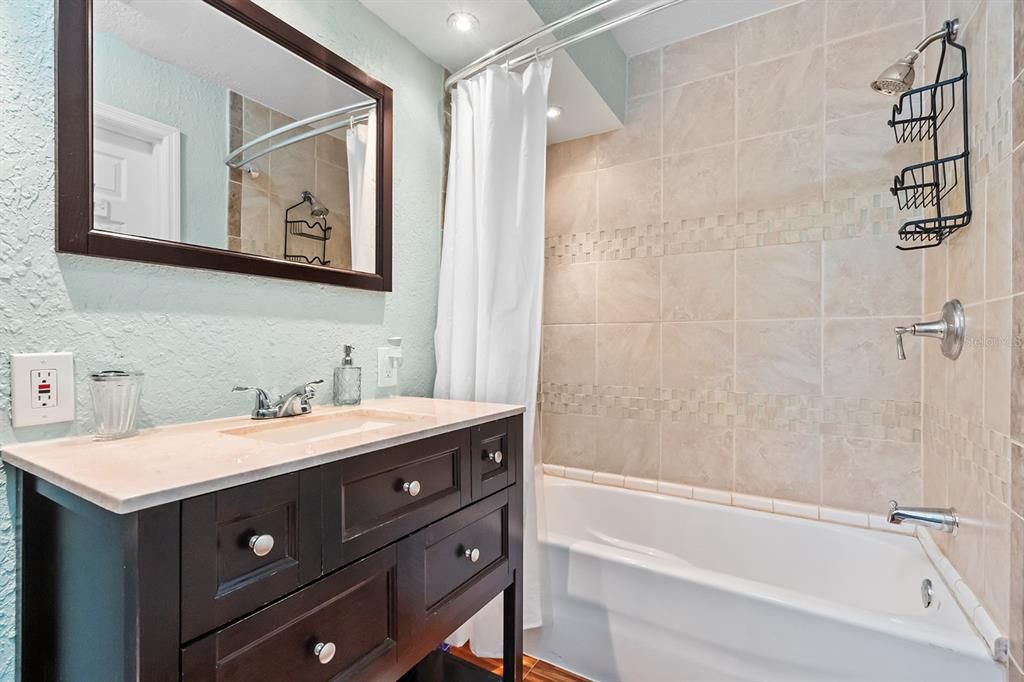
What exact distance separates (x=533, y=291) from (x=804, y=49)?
1.46m

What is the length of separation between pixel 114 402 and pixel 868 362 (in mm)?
2251

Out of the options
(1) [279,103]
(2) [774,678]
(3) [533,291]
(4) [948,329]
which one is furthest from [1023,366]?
(1) [279,103]

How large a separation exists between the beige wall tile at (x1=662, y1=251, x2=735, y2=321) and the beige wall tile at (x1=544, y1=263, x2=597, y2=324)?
0.35 meters

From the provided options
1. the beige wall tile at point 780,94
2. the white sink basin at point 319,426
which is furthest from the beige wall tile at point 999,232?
the white sink basin at point 319,426

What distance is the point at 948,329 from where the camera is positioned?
4.57 feet

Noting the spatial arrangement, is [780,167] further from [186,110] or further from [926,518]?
[186,110]

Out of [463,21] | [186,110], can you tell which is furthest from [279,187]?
[463,21]

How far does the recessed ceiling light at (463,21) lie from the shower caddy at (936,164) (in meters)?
1.30

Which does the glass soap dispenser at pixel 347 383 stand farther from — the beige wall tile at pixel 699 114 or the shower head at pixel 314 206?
the beige wall tile at pixel 699 114

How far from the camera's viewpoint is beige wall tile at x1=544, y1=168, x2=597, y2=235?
2383 mm

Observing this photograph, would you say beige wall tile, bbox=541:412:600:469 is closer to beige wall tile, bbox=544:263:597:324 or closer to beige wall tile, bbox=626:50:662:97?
beige wall tile, bbox=544:263:597:324

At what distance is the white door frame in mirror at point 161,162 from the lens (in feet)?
3.30

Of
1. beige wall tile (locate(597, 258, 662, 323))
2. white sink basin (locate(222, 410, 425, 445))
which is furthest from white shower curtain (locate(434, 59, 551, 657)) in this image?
beige wall tile (locate(597, 258, 662, 323))

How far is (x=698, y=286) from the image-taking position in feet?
6.95
